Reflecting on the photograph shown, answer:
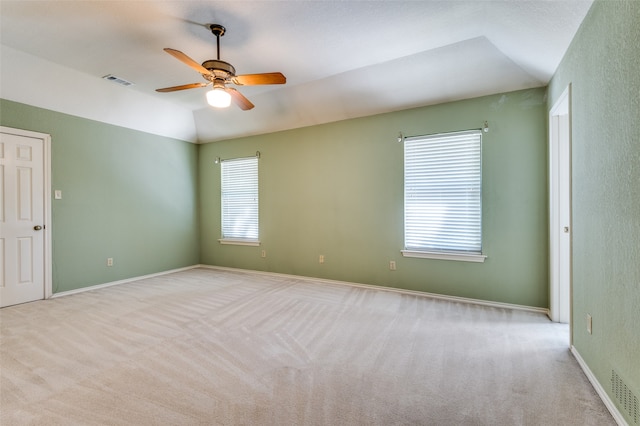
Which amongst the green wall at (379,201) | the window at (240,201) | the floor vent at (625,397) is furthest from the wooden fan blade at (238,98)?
the floor vent at (625,397)

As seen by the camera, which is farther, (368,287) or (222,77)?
(368,287)

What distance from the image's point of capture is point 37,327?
9.57 ft

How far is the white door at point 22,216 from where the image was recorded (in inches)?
139

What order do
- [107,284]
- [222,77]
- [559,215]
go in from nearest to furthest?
[222,77] < [559,215] < [107,284]

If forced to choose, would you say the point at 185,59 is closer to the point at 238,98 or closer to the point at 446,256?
the point at 238,98

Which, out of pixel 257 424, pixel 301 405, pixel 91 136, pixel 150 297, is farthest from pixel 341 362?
pixel 91 136

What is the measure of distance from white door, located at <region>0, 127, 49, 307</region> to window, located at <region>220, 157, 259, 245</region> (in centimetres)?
262

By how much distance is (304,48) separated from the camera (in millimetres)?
3092

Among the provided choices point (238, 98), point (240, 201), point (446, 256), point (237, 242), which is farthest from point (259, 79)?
point (237, 242)

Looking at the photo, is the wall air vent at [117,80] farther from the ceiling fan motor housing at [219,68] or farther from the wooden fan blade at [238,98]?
the ceiling fan motor housing at [219,68]

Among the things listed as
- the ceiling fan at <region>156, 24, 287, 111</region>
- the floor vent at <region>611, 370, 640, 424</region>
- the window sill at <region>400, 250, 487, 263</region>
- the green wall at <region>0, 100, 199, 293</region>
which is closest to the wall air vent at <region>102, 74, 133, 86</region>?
the green wall at <region>0, 100, 199, 293</region>

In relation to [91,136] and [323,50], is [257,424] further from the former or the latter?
[91,136]

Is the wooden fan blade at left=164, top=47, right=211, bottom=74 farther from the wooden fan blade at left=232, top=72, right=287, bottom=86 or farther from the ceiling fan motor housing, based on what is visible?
the wooden fan blade at left=232, top=72, right=287, bottom=86

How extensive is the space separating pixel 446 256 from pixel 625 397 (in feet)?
7.48
